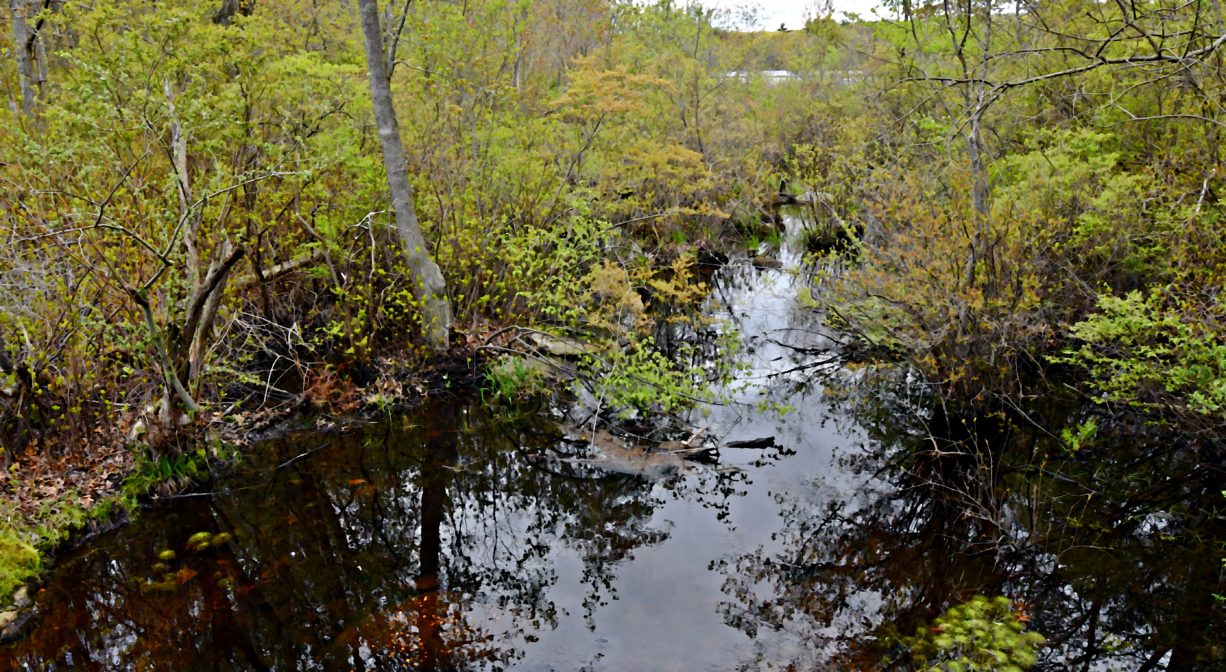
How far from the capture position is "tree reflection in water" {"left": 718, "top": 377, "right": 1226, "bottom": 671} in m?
4.80

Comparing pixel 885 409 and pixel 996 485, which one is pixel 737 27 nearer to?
pixel 885 409

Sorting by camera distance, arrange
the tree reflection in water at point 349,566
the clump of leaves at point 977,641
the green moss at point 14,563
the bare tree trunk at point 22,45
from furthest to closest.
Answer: the bare tree trunk at point 22,45 → the green moss at point 14,563 → the tree reflection in water at point 349,566 → the clump of leaves at point 977,641

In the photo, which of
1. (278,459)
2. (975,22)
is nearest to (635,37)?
(975,22)

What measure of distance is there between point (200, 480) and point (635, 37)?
60.8 ft

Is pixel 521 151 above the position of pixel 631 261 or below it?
above

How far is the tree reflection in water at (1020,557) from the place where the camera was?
4.80m

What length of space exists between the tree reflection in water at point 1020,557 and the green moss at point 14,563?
4953 mm

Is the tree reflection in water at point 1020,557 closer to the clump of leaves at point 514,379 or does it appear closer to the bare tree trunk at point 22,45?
the clump of leaves at point 514,379

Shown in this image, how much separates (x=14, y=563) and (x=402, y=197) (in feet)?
17.2

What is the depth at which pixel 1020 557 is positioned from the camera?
5.62m

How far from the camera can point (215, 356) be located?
763 cm

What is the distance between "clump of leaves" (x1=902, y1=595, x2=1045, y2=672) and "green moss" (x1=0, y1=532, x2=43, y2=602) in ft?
19.9

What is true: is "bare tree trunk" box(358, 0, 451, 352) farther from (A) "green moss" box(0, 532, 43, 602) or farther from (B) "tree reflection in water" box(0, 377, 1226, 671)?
(A) "green moss" box(0, 532, 43, 602)

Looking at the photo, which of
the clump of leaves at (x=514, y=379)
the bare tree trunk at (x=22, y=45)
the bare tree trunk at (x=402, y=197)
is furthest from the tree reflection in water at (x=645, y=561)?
the bare tree trunk at (x=22, y=45)
